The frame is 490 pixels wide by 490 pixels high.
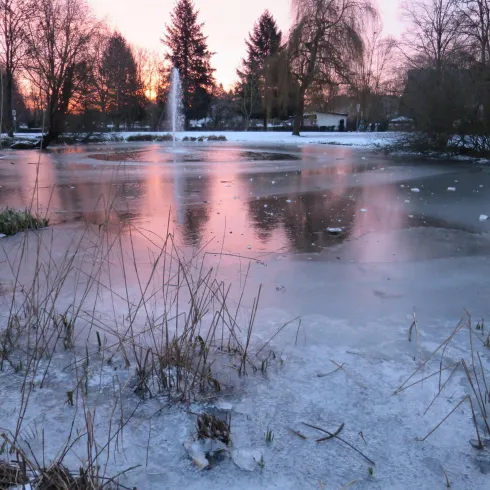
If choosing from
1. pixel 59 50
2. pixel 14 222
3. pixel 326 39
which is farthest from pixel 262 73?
pixel 14 222

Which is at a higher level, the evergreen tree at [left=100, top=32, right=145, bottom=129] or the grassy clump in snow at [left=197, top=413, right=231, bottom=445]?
the evergreen tree at [left=100, top=32, right=145, bottom=129]

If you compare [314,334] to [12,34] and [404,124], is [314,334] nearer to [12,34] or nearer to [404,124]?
[404,124]

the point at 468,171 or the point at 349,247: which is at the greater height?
the point at 468,171

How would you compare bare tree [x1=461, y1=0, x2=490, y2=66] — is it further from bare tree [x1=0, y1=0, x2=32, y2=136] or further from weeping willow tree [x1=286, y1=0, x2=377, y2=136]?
bare tree [x1=0, y1=0, x2=32, y2=136]

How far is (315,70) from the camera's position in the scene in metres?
32.7

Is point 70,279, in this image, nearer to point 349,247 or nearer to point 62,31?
point 349,247

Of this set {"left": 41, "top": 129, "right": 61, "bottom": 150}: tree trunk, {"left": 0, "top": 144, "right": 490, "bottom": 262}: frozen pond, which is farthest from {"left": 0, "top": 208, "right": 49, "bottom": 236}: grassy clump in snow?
{"left": 41, "top": 129, "right": 61, "bottom": 150}: tree trunk

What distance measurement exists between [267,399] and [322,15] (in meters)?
33.1

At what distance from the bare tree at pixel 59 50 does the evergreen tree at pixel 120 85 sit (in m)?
14.3

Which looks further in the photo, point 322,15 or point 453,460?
point 322,15

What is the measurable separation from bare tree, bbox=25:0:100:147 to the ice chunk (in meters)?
25.1

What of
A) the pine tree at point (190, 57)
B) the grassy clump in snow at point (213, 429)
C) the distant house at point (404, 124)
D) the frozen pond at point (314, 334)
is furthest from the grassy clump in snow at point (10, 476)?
the pine tree at point (190, 57)

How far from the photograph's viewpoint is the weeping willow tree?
30688 mm

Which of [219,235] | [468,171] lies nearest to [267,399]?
[219,235]
